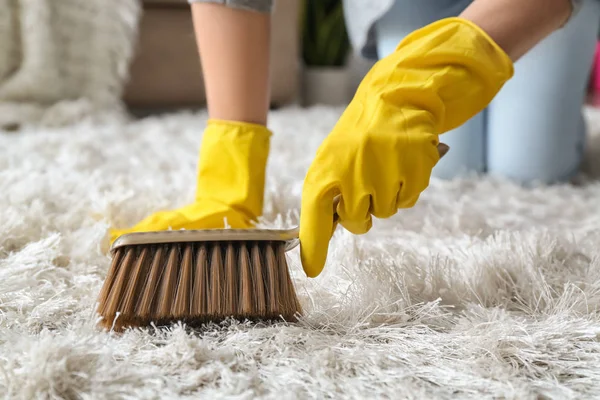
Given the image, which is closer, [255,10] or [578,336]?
[578,336]

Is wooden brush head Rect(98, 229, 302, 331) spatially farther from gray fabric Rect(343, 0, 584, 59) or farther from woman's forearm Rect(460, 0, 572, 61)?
gray fabric Rect(343, 0, 584, 59)

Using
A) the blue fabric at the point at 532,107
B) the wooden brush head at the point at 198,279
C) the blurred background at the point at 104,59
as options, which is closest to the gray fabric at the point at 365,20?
the blue fabric at the point at 532,107

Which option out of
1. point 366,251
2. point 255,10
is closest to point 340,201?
point 366,251

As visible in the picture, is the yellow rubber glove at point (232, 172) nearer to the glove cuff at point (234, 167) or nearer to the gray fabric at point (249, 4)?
the glove cuff at point (234, 167)

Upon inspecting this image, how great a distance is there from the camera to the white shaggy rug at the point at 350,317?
340 millimetres

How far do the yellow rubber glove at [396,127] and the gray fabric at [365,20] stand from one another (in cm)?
45

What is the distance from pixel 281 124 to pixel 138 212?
0.73 m

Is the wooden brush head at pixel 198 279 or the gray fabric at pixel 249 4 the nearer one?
the wooden brush head at pixel 198 279

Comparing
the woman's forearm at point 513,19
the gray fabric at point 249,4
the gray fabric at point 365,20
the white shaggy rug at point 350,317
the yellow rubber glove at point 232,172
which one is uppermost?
the gray fabric at point 365,20

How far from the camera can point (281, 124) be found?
1350 millimetres

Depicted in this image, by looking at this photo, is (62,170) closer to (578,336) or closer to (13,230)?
(13,230)

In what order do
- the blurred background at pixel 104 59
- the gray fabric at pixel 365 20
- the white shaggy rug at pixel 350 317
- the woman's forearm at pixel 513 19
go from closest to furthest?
the white shaggy rug at pixel 350 317
the woman's forearm at pixel 513 19
the gray fabric at pixel 365 20
the blurred background at pixel 104 59

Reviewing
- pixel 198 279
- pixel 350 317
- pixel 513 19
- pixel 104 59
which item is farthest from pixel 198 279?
pixel 104 59

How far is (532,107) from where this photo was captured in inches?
36.0
